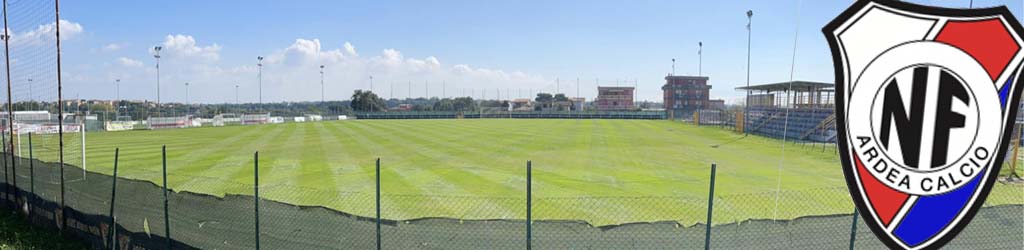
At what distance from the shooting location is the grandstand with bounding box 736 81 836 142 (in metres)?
33.4

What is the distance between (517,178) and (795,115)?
109ft

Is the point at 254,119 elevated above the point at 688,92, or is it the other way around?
the point at 688,92

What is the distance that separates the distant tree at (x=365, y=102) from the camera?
118m

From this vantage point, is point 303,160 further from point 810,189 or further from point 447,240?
point 810,189

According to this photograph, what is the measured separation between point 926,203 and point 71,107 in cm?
9114

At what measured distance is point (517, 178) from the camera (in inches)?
624

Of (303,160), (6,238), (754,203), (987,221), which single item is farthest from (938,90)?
(303,160)

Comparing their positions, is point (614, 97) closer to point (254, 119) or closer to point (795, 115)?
point (254, 119)

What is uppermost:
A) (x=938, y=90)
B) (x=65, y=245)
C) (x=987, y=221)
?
(x=938, y=90)

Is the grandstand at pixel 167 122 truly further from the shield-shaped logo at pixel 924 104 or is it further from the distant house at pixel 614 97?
the distant house at pixel 614 97

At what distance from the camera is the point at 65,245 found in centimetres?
822

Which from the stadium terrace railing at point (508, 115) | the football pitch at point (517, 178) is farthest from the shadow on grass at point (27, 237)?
the stadium terrace railing at point (508, 115)

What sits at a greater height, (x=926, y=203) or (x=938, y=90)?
(x=938, y=90)

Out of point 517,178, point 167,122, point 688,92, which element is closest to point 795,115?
point 517,178
